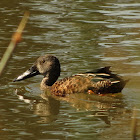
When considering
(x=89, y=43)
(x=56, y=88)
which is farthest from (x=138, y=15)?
(x=56, y=88)

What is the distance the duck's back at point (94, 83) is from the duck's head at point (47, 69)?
26.9 inches

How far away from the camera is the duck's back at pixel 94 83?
7.62 metres

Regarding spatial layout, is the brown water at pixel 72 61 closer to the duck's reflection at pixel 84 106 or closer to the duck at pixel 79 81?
the duck's reflection at pixel 84 106

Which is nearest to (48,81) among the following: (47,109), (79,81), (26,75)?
(26,75)

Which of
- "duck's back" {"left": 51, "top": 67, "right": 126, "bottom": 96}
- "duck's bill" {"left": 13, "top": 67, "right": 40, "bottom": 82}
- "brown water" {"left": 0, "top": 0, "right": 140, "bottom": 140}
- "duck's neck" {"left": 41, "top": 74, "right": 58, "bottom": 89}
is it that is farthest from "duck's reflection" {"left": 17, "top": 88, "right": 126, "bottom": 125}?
"duck's bill" {"left": 13, "top": 67, "right": 40, "bottom": 82}

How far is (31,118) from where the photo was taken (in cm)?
638

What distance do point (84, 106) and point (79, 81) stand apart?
2.70ft

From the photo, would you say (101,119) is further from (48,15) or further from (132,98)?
(48,15)

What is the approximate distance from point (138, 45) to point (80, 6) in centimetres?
608

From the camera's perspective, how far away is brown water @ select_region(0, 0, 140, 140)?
5.57 metres

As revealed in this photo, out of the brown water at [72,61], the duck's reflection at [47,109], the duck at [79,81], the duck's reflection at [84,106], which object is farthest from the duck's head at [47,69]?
the duck's reflection at [47,109]

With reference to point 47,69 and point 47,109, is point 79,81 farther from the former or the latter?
point 47,69

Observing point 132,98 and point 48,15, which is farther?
point 48,15

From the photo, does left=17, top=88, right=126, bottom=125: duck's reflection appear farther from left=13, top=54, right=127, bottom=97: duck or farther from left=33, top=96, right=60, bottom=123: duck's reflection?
left=13, top=54, right=127, bottom=97: duck
